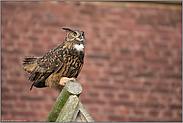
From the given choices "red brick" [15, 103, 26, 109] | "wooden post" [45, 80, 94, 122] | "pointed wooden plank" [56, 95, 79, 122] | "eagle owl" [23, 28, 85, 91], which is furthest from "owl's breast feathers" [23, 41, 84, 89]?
"red brick" [15, 103, 26, 109]

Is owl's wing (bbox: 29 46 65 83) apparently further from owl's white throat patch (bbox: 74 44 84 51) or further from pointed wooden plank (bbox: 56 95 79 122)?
pointed wooden plank (bbox: 56 95 79 122)

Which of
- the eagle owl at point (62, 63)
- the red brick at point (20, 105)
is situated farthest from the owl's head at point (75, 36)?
the red brick at point (20, 105)

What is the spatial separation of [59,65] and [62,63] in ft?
0.11

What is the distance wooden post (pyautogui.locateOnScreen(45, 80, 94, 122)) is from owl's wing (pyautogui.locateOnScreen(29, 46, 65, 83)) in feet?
1.09

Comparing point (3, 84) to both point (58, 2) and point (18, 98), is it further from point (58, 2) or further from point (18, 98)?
point (58, 2)

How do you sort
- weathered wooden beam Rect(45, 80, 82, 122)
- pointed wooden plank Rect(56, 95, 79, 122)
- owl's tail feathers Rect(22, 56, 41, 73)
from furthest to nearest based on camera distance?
1. owl's tail feathers Rect(22, 56, 41, 73)
2. weathered wooden beam Rect(45, 80, 82, 122)
3. pointed wooden plank Rect(56, 95, 79, 122)

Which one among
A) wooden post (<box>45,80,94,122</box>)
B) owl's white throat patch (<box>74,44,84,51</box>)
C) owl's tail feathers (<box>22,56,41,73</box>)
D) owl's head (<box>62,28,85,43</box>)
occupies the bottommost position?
wooden post (<box>45,80,94,122</box>)

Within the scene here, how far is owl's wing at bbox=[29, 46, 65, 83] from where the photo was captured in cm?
181

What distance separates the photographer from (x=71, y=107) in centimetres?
138

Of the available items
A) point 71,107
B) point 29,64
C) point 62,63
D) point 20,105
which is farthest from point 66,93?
point 20,105

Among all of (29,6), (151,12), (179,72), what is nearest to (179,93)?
(179,72)

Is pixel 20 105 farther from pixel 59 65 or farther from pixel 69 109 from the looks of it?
pixel 69 109

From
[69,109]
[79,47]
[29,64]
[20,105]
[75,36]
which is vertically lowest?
[20,105]

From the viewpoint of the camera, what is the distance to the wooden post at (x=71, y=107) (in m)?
1.36
